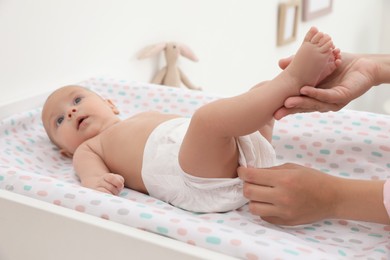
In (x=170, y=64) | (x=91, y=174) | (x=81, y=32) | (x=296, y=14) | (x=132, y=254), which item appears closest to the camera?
(x=132, y=254)

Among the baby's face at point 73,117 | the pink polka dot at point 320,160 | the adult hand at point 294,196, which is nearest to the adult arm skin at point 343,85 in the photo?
the adult hand at point 294,196

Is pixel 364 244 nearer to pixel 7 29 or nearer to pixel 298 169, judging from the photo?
pixel 298 169

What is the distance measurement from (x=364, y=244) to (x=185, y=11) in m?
1.31

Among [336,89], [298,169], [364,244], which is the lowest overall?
[364,244]

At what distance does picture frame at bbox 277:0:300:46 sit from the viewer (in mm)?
2439

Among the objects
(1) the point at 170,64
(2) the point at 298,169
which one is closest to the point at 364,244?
(2) the point at 298,169

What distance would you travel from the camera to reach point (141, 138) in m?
1.12

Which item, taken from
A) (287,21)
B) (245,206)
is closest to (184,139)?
(245,206)

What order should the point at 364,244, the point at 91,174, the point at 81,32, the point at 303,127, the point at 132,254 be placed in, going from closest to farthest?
the point at 132,254 → the point at 364,244 → the point at 91,174 → the point at 303,127 → the point at 81,32

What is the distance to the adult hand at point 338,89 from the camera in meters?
0.86

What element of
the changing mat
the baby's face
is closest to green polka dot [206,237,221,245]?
the changing mat

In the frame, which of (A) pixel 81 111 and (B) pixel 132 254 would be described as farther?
(A) pixel 81 111

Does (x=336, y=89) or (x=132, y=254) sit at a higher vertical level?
(x=336, y=89)

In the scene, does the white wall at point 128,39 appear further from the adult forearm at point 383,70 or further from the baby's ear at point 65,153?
the adult forearm at point 383,70
